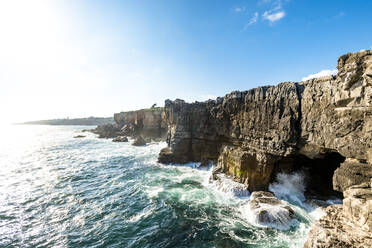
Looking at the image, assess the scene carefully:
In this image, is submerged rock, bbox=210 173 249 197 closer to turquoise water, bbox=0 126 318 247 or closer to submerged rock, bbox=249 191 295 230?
turquoise water, bbox=0 126 318 247

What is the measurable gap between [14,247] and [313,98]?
2466cm

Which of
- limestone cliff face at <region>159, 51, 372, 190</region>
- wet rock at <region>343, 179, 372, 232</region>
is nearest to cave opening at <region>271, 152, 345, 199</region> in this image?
limestone cliff face at <region>159, 51, 372, 190</region>

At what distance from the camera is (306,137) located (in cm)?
1423

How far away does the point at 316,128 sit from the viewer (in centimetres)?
1360

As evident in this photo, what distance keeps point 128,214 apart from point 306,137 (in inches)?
678

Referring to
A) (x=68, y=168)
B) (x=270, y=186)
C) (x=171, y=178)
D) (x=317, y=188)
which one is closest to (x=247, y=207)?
(x=270, y=186)

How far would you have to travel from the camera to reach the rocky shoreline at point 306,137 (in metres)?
9.05

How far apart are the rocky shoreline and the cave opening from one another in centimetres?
9

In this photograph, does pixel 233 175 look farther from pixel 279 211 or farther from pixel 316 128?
pixel 316 128

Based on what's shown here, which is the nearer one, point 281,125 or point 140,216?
point 140,216

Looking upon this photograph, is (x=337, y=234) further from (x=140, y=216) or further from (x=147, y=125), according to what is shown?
(x=147, y=125)

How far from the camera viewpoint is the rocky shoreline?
29.7 feet

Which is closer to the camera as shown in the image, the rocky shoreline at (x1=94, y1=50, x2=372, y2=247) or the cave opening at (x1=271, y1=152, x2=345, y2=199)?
the rocky shoreline at (x1=94, y1=50, x2=372, y2=247)

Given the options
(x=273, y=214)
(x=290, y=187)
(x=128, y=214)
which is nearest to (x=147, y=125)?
(x=128, y=214)
